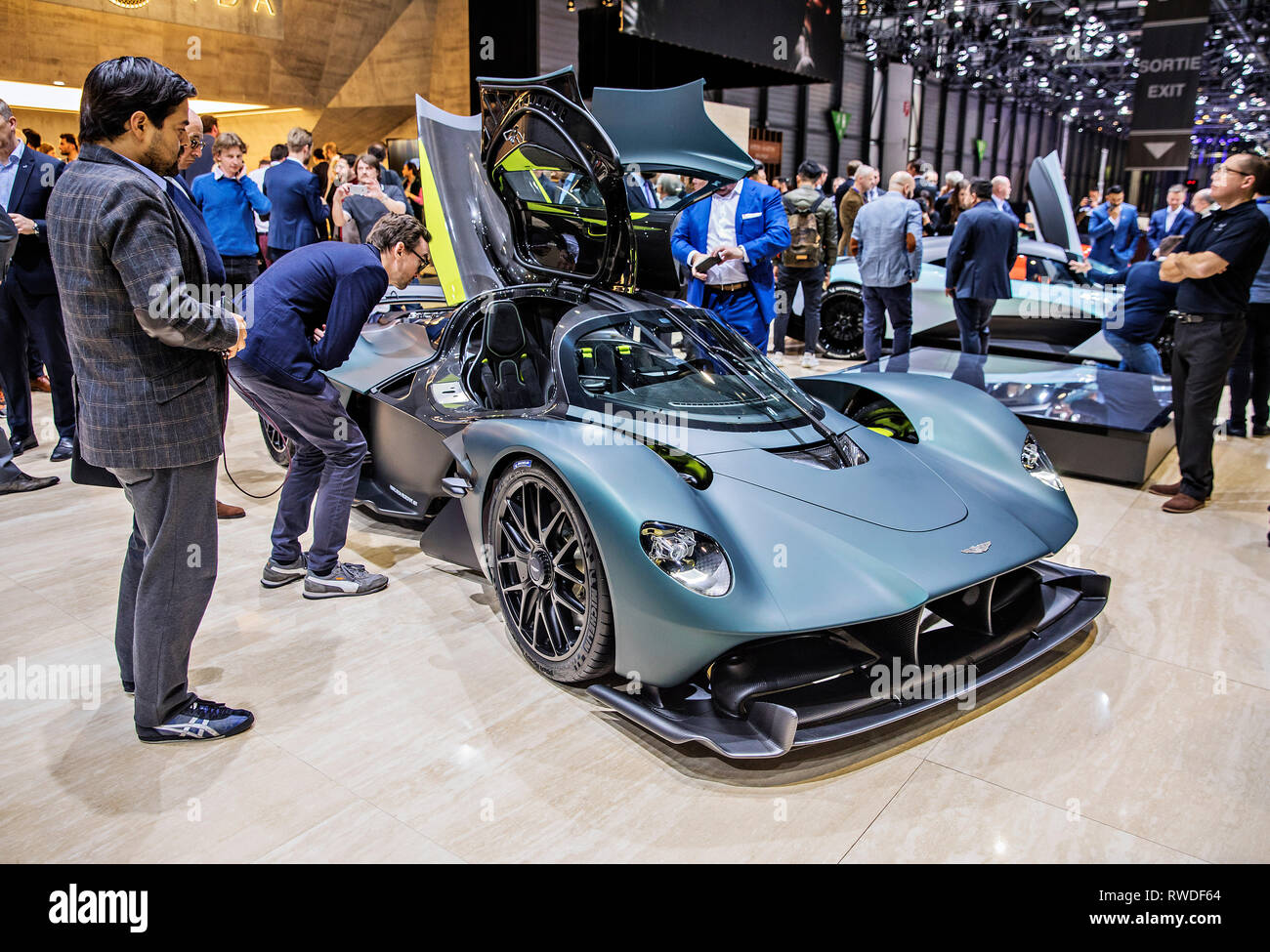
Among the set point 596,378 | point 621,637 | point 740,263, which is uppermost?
point 740,263

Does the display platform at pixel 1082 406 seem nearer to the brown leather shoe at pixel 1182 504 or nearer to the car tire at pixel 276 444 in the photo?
the brown leather shoe at pixel 1182 504

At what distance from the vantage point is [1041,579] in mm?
3094

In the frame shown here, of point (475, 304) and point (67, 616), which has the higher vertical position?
point (475, 304)

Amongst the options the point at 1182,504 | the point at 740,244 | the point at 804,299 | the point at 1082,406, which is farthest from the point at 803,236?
the point at 1182,504

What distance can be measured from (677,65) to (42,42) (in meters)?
8.85

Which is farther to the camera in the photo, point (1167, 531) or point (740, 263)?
point (740, 263)

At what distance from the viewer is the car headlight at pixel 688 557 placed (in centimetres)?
241

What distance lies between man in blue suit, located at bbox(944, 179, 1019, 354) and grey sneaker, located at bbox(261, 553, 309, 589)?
5516mm

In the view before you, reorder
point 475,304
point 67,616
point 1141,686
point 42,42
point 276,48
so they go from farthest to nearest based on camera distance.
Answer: point 276,48, point 42,42, point 475,304, point 67,616, point 1141,686

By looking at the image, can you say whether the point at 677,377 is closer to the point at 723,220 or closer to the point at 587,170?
the point at 587,170

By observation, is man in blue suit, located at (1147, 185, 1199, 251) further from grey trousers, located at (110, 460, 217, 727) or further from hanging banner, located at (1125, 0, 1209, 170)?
grey trousers, located at (110, 460, 217, 727)
